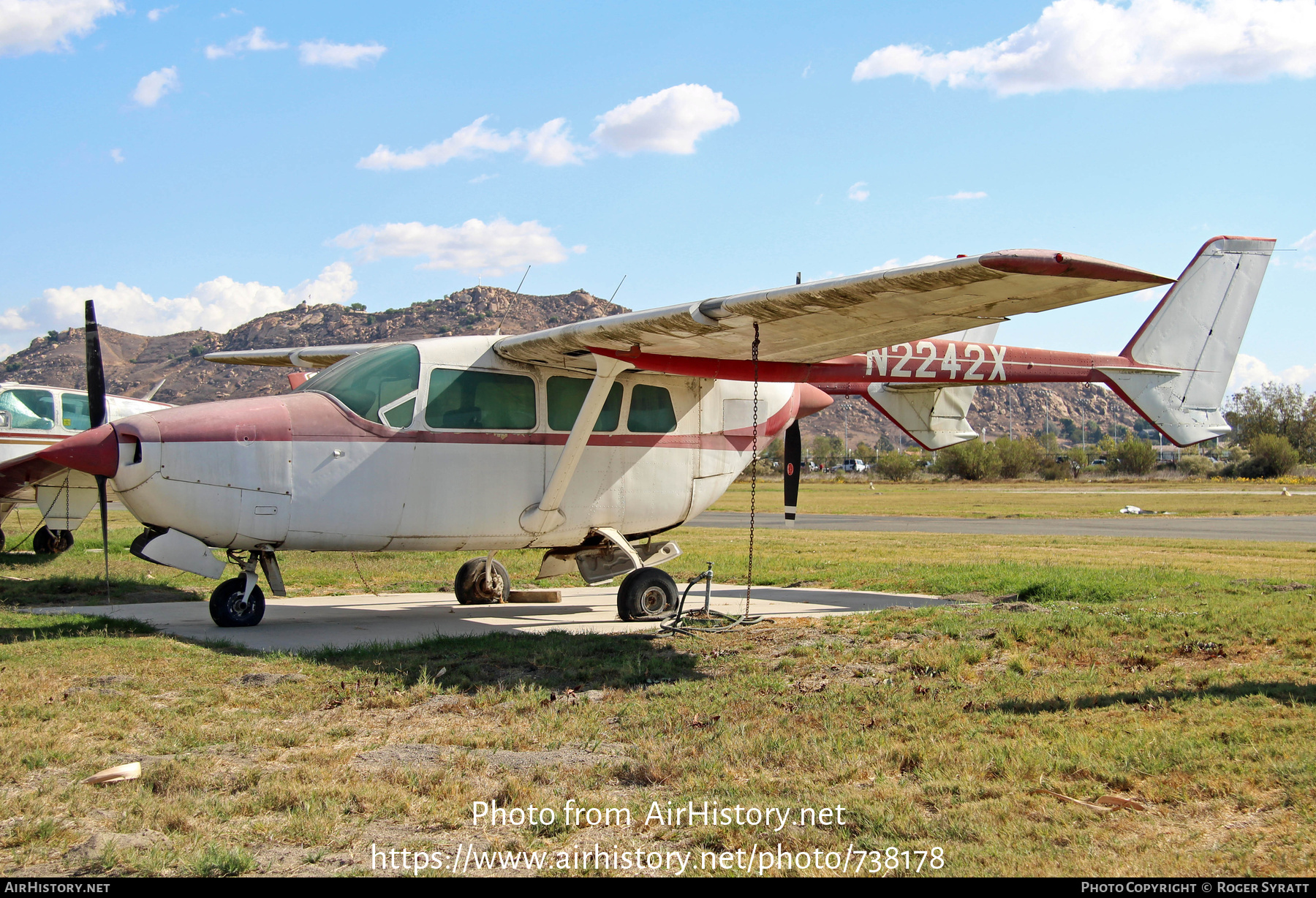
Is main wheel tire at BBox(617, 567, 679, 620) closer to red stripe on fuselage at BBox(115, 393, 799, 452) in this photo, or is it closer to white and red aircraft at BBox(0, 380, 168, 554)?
red stripe on fuselage at BBox(115, 393, 799, 452)

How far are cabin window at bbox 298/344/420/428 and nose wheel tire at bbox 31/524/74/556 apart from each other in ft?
38.4

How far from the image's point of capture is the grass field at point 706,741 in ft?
12.8

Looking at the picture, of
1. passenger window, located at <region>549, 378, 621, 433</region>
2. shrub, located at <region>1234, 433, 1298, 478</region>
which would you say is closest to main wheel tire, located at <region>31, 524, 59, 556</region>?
passenger window, located at <region>549, 378, 621, 433</region>

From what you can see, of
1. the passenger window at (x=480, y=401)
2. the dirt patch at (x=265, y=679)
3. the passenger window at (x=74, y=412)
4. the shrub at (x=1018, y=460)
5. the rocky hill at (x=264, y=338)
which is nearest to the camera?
the dirt patch at (x=265, y=679)

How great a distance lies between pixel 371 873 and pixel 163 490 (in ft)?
21.1

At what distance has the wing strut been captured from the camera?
985cm

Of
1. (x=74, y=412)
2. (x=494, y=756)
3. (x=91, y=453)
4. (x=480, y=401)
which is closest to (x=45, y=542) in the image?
(x=74, y=412)

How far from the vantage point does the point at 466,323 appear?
141875 millimetres

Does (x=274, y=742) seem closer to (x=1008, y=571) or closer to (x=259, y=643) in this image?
(x=259, y=643)

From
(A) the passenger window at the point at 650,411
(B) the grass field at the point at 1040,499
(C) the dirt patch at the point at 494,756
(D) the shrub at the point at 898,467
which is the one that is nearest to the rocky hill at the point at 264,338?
(D) the shrub at the point at 898,467

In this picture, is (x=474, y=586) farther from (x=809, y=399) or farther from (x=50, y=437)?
(x=50, y=437)

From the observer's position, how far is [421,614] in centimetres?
1171

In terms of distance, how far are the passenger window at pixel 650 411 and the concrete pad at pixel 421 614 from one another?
2.37 m

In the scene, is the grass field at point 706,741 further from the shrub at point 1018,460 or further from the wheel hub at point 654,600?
the shrub at point 1018,460
